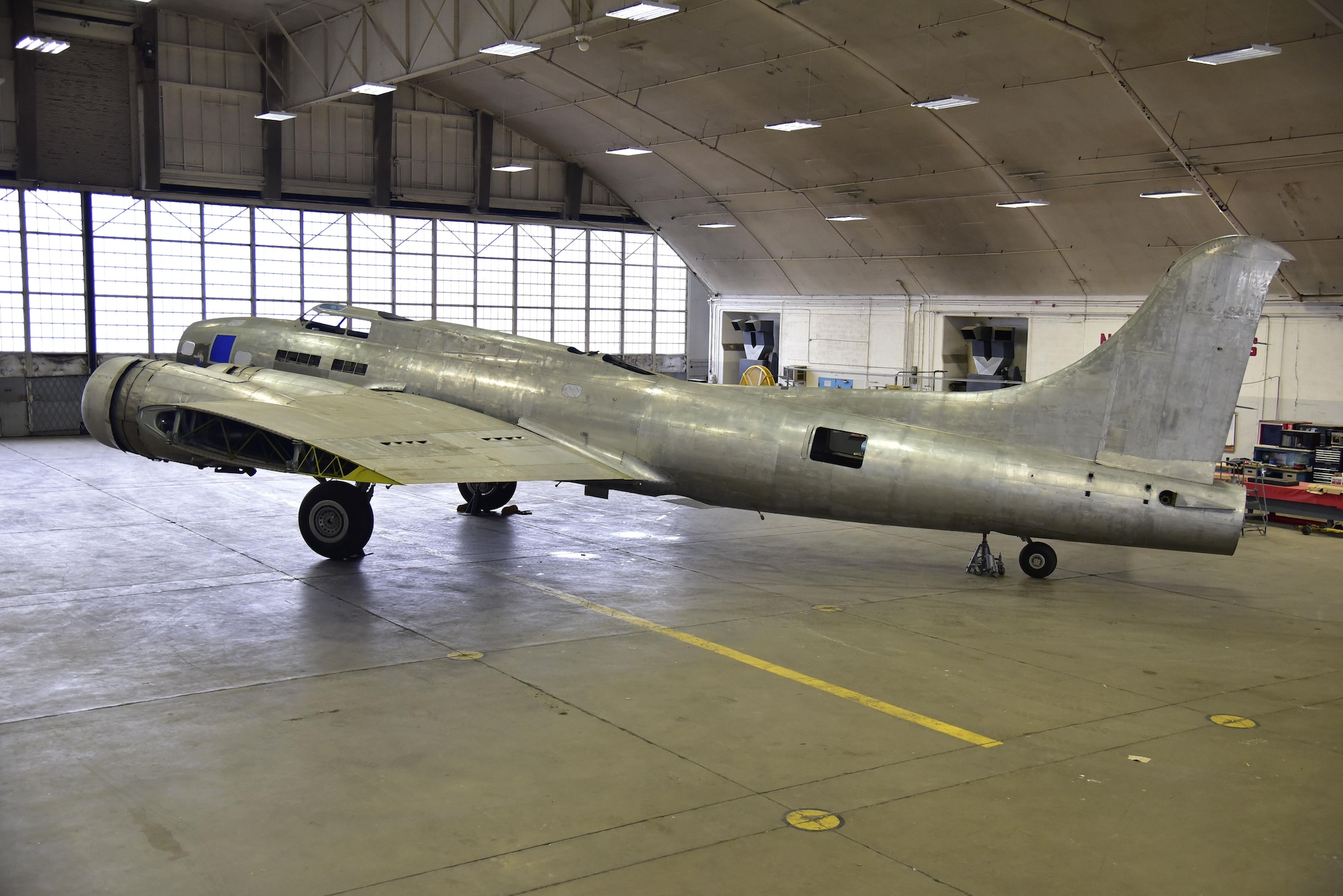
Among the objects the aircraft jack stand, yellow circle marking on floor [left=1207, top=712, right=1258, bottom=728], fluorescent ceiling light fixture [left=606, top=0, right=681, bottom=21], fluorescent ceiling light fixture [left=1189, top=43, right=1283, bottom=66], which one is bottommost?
yellow circle marking on floor [left=1207, top=712, right=1258, bottom=728]

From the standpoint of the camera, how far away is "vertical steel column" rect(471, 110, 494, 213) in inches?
1457

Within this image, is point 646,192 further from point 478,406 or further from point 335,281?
point 478,406

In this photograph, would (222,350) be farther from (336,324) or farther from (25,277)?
(25,277)

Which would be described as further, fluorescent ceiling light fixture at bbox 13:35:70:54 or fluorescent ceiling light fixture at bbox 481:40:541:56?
fluorescent ceiling light fixture at bbox 13:35:70:54

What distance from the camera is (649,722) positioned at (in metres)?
8.81

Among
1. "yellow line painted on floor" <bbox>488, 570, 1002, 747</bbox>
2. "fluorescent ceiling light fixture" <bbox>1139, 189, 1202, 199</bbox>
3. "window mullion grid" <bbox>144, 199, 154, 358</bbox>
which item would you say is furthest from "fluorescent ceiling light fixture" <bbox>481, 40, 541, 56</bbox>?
"window mullion grid" <bbox>144, 199, 154, 358</bbox>

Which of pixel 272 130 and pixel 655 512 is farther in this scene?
pixel 272 130

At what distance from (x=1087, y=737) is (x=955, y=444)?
16.6ft

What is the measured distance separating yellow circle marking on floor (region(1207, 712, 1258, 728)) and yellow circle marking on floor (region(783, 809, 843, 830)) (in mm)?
4209

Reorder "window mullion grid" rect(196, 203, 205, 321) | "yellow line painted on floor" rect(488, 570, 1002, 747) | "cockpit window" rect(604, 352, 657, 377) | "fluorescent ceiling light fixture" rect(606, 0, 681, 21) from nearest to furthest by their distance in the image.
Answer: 1. "yellow line painted on floor" rect(488, 570, 1002, 747)
2. "cockpit window" rect(604, 352, 657, 377)
3. "fluorescent ceiling light fixture" rect(606, 0, 681, 21)
4. "window mullion grid" rect(196, 203, 205, 321)

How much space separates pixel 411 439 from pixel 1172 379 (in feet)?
31.3

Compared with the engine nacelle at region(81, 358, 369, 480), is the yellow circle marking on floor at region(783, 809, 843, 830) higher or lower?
lower

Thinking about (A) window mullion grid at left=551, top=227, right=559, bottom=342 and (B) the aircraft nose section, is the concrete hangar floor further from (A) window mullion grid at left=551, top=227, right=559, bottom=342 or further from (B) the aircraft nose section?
(A) window mullion grid at left=551, top=227, right=559, bottom=342

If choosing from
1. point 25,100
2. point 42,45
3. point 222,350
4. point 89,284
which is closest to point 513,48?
point 222,350
